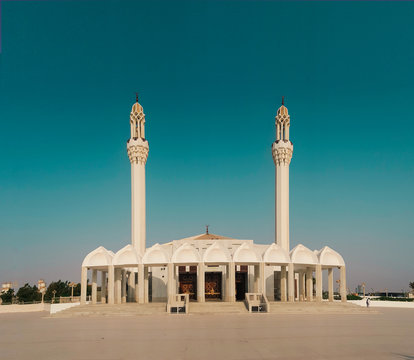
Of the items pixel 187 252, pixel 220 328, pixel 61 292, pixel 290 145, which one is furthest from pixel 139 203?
pixel 61 292

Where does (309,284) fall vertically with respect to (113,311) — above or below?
above

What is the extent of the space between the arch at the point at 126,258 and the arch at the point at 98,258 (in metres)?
0.78

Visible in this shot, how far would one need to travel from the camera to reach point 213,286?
47.8 meters

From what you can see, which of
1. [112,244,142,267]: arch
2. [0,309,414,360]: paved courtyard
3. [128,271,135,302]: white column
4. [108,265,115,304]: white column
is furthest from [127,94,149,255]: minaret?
[0,309,414,360]: paved courtyard

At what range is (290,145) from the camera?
5041 centimetres

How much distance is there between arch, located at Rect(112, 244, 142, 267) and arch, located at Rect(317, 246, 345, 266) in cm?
1732

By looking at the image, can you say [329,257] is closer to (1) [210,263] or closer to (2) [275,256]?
(2) [275,256]

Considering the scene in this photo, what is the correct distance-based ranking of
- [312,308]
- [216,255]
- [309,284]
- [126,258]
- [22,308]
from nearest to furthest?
Result: [312,308], [216,255], [126,258], [309,284], [22,308]

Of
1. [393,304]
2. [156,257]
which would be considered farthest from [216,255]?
[393,304]

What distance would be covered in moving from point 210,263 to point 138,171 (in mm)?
13941

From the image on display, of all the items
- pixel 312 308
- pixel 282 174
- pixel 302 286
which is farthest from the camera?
pixel 282 174

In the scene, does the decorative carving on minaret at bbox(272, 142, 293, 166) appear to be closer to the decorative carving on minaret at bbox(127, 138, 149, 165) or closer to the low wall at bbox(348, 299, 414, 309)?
the decorative carving on minaret at bbox(127, 138, 149, 165)

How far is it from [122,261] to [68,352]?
87.7 feet

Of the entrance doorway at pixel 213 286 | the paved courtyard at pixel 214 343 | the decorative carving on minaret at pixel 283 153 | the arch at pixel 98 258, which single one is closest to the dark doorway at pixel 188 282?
the entrance doorway at pixel 213 286
